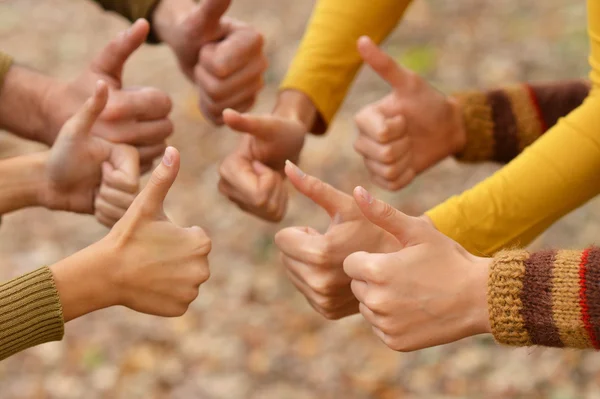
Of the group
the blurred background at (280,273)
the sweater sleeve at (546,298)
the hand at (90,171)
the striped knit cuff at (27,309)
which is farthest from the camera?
the blurred background at (280,273)

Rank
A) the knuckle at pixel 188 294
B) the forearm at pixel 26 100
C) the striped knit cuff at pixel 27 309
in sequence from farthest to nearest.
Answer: the forearm at pixel 26 100 < the knuckle at pixel 188 294 < the striped knit cuff at pixel 27 309

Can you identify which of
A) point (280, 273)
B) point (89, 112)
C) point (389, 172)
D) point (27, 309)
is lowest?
point (280, 273)

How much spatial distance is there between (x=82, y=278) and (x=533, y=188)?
2.46ft

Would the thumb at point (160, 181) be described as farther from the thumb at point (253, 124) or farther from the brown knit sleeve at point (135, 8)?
the brown knit sleeve at point (135, 8)

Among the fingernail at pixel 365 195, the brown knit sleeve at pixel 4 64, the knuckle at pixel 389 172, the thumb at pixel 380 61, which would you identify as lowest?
the knuckle at pixel 389 172

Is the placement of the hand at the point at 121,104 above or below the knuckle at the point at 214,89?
above

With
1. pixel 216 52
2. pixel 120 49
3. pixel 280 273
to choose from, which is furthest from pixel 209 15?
pixel 280 273

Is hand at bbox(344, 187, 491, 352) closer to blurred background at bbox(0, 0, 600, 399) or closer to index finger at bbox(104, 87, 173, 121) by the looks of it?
index finger at bbox(104, 87, 173, 121)

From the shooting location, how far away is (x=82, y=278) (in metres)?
1.23

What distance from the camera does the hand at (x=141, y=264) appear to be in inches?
48.2

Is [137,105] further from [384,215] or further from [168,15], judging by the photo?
[384,215]

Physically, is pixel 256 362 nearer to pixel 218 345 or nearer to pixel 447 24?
pixel 218 345

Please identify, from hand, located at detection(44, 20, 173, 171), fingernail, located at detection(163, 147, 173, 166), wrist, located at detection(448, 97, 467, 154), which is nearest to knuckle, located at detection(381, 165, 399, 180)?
wrist, located at detection(448, 97, 467, 154)

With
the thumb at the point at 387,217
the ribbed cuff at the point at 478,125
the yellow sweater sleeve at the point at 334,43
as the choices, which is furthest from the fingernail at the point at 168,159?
the ribbed cuff at the point at 478,125
